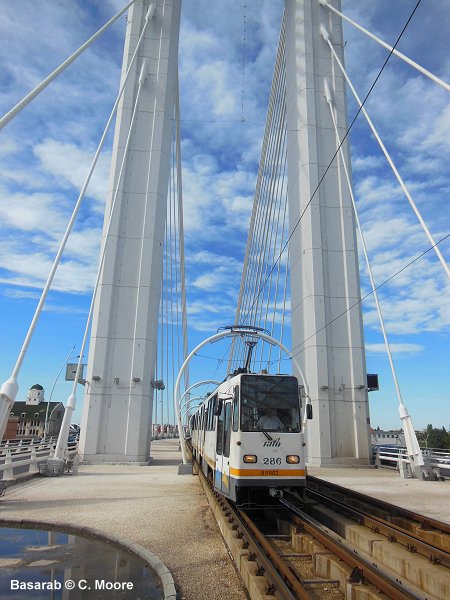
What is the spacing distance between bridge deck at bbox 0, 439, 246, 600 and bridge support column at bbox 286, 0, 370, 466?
10594 mm

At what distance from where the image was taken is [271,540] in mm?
8195

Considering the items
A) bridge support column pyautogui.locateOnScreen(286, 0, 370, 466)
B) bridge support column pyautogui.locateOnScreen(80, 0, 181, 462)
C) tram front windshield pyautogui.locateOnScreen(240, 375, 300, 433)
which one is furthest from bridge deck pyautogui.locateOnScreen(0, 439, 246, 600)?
bridge support column pyautogui.locateOnScreen(286, 0, 370, 466)

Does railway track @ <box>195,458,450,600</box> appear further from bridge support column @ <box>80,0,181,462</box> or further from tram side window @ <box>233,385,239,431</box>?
bridge support column @ <box>80,0,181,462</box>

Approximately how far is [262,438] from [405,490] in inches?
335

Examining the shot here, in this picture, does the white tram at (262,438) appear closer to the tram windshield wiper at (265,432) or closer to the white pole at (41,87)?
the tram windshield wiper at (265,432)

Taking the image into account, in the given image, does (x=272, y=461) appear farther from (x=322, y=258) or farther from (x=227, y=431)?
(x=322, y=258)

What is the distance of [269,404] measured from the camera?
952cm

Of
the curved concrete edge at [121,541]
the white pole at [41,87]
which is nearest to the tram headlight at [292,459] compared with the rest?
the curved concrete edge at [121,541]

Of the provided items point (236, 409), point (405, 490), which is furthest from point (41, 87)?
point (405, 490)

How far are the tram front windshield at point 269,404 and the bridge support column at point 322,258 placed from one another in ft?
52.0

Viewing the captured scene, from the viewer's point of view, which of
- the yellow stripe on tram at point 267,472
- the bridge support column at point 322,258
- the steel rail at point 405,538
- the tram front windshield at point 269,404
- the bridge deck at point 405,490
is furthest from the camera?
the bridge support column at point 322,258

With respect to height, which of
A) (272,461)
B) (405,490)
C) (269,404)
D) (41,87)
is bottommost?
(405,490)

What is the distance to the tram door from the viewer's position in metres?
9.72

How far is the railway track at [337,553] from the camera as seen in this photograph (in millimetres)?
5297
